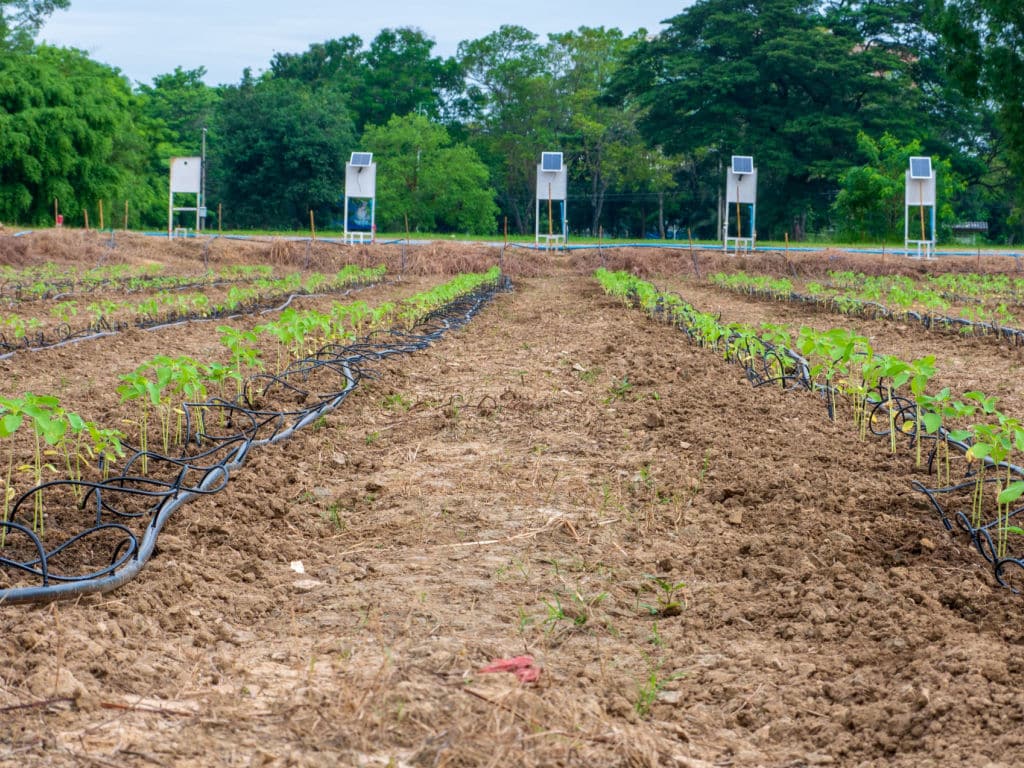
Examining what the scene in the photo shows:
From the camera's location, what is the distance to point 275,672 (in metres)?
2.78

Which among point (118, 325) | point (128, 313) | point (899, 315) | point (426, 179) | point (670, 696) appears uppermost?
point (426, 179)

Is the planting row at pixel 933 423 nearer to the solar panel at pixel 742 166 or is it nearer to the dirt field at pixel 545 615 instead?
the dirt field at pixel 545 615

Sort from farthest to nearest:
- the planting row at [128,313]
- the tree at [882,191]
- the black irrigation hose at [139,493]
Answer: the tree at [882,191]
the planting row at [128,313]
the black irrigation hose at [139,493]

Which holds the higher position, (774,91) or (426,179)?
(774,91)

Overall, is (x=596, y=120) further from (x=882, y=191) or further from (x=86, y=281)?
(x=86, y=281)

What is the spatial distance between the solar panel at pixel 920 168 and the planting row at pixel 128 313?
16.9 meters

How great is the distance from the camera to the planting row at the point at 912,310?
10.7m

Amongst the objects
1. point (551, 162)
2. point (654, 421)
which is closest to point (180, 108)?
point (551, 162)

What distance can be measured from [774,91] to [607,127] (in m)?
8.54

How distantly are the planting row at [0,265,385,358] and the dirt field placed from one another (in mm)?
3019

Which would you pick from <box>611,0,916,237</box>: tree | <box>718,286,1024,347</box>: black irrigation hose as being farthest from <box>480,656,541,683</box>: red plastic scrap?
<box>611,0,916,237</box>: tree

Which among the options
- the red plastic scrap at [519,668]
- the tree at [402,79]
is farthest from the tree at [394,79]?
the red plastic scrap at [519,668]

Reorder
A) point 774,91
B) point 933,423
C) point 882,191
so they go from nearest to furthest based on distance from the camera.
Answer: point 933,423, point 882,191, point 774,91

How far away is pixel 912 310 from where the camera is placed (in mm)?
12844
